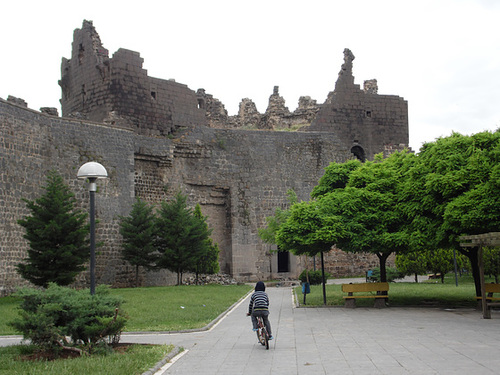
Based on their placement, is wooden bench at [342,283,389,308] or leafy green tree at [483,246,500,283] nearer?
wooden bench at [342,283,389,308]

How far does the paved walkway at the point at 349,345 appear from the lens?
8344 millimetres

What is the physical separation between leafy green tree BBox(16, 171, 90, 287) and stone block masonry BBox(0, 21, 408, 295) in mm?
1942

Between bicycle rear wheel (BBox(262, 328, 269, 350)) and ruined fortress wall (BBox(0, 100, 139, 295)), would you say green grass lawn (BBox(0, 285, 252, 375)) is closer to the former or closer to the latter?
bicycle rear wheel (BBox(262, 328, 269, 350))

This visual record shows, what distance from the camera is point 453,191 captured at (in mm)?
16406

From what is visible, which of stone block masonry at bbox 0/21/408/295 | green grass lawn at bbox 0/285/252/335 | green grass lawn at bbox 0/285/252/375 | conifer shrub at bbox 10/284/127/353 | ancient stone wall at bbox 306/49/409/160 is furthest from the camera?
ancient stone wall at bbox 306/49/409/160

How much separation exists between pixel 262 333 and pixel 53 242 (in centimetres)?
1278

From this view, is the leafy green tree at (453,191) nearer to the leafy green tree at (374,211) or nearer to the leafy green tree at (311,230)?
the leafy green tree at (374,211)

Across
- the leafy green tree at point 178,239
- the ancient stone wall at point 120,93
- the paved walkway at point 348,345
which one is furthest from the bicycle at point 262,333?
the ancient stone wall at point 120,93

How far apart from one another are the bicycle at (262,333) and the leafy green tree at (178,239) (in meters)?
15.5

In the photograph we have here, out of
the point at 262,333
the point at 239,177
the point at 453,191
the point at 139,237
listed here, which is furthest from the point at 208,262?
the point at 262,333

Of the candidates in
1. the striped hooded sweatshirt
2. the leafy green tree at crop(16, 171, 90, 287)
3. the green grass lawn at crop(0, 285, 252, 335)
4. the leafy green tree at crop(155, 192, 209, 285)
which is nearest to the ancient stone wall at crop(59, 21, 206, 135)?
the leafy green tree at crop(155, 192, 209, 285)

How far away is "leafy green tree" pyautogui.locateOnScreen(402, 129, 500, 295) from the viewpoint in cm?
1559

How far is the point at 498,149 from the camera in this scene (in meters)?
16.0

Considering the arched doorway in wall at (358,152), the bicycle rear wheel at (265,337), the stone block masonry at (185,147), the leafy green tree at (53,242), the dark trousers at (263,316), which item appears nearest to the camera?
the bicycle rear wheel at (265,337)
